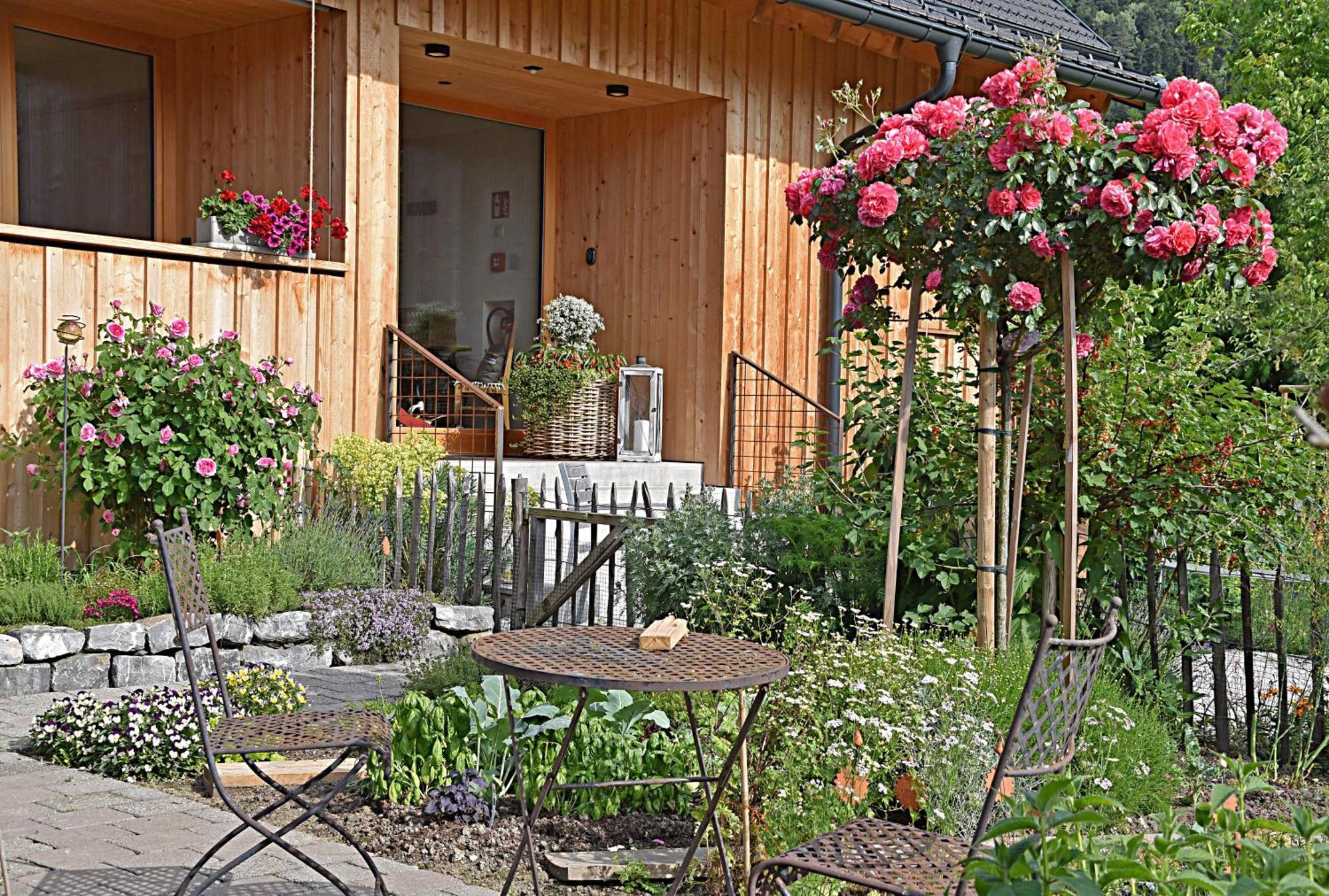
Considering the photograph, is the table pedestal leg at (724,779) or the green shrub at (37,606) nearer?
the table pedestal leg at (724,779)

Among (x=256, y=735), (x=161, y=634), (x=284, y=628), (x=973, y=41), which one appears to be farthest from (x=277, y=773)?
(x=973, y=41)

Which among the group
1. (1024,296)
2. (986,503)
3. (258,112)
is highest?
(258,112)

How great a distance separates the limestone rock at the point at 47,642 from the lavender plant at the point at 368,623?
1.19m

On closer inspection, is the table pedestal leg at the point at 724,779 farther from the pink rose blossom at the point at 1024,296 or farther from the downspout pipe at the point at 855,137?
the downspout pipe at the point at 855,137

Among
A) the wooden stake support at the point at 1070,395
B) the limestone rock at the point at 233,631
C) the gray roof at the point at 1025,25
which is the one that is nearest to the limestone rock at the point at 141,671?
the limestone rock at the point at 233,631

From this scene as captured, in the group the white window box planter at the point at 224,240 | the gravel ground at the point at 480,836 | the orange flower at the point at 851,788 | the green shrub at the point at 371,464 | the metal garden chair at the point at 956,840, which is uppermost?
the white window box planter at the point at 224,240

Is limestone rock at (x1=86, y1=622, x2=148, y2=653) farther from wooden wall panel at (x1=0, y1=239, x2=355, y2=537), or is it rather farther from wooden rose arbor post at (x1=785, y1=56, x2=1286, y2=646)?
wooden rose arbor post at (x1=785, y1=56, x2=1286, y2=646)

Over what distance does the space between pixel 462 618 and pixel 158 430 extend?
6.22 ft

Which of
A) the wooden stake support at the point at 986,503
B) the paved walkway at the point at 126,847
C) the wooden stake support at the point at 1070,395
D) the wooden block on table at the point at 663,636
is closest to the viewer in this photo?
the wooden block on table at the point at 663,636

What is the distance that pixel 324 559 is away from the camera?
7516 mm

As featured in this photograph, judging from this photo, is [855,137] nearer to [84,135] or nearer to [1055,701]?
[84,135]

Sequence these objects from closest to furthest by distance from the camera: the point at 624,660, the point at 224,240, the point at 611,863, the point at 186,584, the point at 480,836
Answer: the point at 624,660 → the point at 186,584 → the point at 611,863 → the point at 480,836 → the point at 224,240

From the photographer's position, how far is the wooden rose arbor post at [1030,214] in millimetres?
4465

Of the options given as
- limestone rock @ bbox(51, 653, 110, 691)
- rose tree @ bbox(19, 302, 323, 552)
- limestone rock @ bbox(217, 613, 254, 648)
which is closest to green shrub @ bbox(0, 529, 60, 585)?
rose tree @ bbox(19, 302, 323, 552)
